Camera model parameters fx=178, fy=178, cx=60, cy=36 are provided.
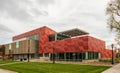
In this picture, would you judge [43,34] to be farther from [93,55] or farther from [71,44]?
[93,55]

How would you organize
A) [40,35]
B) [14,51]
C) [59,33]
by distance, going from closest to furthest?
[59,33] → [40,35] → [14,51]

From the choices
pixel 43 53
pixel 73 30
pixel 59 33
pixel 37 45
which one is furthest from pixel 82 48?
pixel 37 45

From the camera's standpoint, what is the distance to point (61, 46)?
193 feet

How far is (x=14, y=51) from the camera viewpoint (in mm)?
87312

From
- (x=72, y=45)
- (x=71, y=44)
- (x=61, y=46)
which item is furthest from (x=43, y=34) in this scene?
(x=72, y=45)

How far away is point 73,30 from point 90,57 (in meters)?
12.7

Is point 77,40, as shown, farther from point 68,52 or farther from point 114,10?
point 114,10

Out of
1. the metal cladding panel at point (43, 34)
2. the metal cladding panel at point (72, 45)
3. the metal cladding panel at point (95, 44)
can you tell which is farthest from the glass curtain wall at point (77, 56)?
the metal cladding panel at point (43, 34)

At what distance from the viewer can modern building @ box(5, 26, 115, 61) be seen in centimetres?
5134

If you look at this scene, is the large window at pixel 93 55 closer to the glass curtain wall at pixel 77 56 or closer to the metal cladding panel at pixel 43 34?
the glass curtain wall at pixel 77 56

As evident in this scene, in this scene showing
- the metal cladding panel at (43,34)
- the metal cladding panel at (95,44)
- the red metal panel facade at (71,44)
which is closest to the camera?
the red metal panel facade at (71,44)

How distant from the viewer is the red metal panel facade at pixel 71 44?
50.7 metres

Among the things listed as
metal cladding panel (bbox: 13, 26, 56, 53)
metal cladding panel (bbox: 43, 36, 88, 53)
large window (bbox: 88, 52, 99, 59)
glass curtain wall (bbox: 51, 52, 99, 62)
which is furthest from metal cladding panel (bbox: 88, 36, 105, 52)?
metal cladding panel (bbox: 13, 26, 56, 53)

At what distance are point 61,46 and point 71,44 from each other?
17.7 ft
